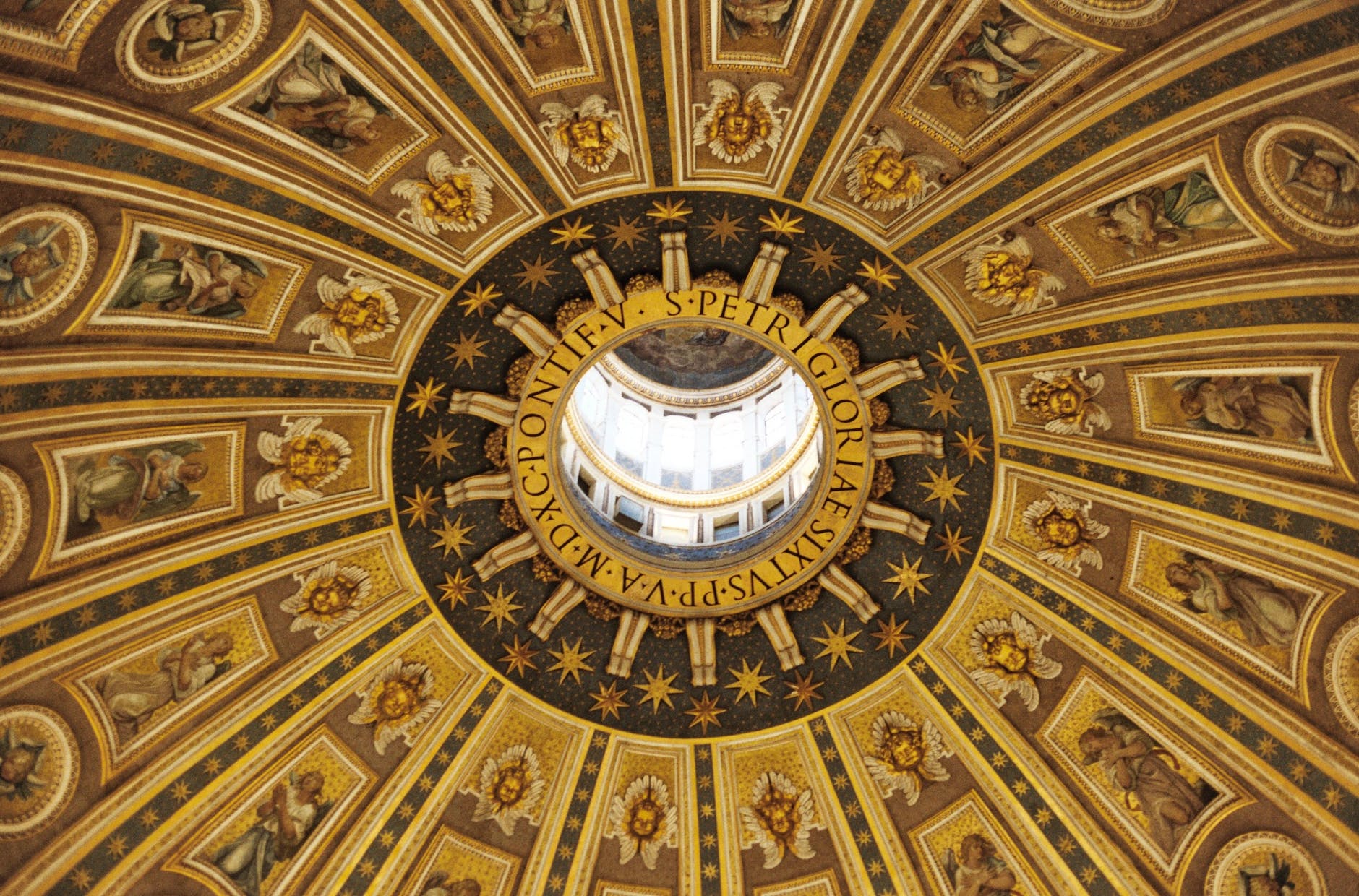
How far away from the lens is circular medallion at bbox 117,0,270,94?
13.9 metres

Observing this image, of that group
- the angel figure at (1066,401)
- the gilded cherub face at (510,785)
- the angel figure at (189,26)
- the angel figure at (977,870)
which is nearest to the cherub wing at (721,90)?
the angel figure at (189,26)

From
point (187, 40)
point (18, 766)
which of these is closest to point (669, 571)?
point (18, 766)

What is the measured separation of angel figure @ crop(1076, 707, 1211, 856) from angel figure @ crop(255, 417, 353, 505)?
1213 cm

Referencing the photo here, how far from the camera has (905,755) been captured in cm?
2086

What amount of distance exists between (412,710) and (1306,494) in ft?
44.5

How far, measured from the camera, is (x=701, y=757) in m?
21.5

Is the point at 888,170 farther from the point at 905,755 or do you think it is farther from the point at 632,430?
the point at 632,430

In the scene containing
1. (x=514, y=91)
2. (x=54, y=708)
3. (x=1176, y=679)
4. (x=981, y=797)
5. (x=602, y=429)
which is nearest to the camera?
(x=514, y=91)

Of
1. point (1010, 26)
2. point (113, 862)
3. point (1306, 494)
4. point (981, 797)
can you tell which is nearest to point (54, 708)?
point (113, 862)

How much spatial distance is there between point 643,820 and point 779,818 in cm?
224

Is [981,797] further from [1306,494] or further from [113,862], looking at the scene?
[113,862]

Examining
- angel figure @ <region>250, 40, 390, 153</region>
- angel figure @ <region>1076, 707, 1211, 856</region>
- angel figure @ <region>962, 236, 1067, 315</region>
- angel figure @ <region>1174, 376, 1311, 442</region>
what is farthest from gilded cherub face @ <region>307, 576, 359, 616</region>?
Result: angel figure @ <region>1174, 376, 1311, 442</region>

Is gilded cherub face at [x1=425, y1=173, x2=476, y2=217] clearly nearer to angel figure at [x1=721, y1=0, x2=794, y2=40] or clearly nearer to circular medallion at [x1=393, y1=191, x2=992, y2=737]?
circular medallion at [x1=393, y1=191, x2=992, y2=737]

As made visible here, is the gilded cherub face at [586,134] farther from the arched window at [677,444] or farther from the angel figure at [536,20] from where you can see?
the arched window at [677,444]
